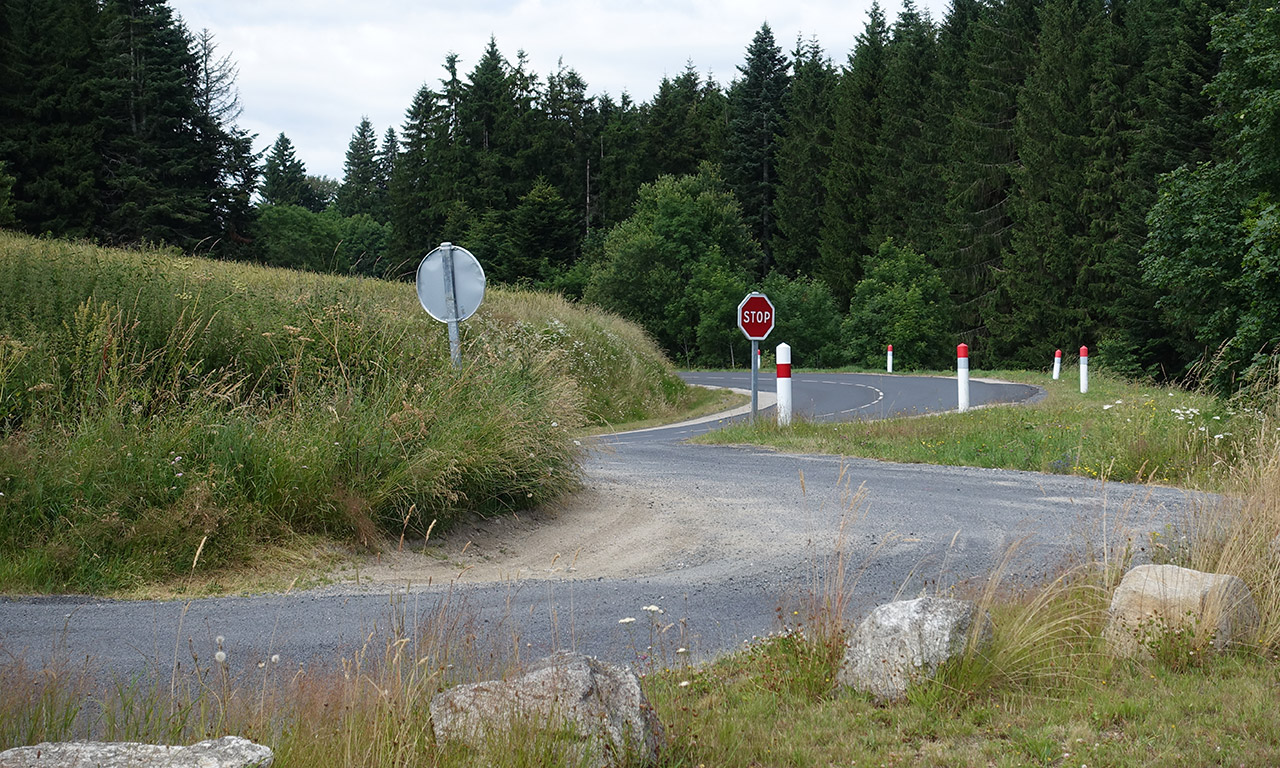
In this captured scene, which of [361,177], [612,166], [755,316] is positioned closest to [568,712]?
[755,316]

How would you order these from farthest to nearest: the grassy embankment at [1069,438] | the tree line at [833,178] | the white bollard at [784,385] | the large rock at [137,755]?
1. the tree line at [833,178]
2. the white bollard at [784,385]
3. the grassy embankment at [1069,438]
4. the large rock at [137,755]

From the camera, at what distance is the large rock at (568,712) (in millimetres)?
3635

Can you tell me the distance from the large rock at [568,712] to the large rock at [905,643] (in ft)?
3.93

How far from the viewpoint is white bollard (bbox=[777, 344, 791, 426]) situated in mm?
16609

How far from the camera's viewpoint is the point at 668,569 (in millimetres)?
7539

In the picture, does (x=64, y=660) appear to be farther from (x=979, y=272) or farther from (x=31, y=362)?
(x=979, y=272)

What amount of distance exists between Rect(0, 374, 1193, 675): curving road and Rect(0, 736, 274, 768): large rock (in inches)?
41.2

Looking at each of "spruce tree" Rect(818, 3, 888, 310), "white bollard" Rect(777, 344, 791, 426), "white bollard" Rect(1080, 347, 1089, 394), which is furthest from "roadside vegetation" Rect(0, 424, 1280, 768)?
"spruce tree" Rect(818, 3, 888, 310)

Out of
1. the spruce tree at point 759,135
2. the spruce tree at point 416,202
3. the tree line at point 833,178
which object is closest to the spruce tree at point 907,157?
the tree line at point 833,178

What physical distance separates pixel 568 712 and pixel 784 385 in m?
13.6

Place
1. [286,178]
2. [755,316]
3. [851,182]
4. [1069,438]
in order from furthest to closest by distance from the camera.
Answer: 1. [286,178]
2. [851,182]
3. [755,316]
4. [1069,438]

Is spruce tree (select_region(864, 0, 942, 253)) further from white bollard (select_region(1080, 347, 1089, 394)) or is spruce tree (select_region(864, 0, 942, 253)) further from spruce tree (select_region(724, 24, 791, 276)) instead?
white bollard (select_region(1080, 347, 1089, 394))

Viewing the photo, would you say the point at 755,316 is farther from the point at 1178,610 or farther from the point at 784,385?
the point at 1178,610

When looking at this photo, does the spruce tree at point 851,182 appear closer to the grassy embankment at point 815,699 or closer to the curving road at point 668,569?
the curving road at point 668,569
